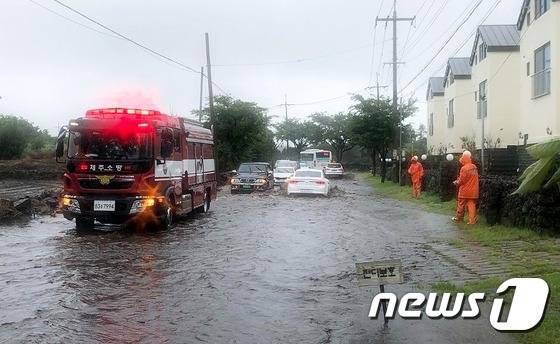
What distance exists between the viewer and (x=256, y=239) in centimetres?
1435

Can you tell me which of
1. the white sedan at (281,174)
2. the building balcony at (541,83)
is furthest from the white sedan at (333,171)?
the building balcony at (541,83)

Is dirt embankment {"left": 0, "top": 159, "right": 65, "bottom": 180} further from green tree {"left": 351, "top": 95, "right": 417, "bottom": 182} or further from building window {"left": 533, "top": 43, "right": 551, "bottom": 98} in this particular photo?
building window {"left": 533, "top": 43, "right": 551, "bottom": 98}

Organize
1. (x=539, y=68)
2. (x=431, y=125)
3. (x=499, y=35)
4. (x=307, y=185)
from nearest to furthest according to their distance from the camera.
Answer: (x=539, y=68) → (x=307, y=185) → (x=499, y=35) → (x=431, y=125)

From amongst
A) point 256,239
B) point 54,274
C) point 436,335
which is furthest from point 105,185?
point 436,335

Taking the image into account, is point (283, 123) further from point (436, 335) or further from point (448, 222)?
point (436, 335)

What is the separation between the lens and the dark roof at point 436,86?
48344 millimetres

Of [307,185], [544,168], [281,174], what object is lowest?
[307,185]

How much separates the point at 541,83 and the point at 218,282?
1736 centimetres

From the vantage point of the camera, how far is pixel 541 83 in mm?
22234

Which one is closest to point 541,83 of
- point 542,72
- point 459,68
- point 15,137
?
point 542,72

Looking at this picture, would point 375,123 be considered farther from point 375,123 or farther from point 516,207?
point 516,207

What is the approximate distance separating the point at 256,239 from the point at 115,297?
6.29m

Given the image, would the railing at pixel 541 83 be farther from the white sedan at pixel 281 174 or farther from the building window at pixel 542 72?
the white sedan at pixel 281 174

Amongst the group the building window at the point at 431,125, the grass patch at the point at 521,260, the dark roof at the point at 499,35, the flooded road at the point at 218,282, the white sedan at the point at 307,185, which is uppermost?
the dark roof at the point at 499,35
